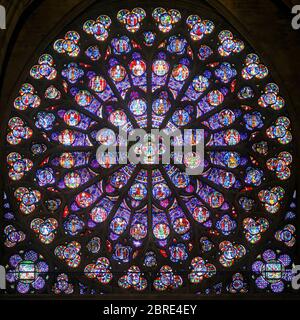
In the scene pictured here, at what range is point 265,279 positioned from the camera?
638 inches

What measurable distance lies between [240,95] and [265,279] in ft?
8.62

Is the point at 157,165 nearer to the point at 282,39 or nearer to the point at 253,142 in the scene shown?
the point at 253,142

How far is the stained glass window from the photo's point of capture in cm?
1625

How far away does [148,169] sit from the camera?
16641mm

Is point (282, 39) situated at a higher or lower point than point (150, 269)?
higher

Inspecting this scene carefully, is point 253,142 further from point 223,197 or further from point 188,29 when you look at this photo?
point 188,29

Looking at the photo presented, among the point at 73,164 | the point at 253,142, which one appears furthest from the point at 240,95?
the point at 73,164

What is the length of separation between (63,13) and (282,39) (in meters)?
3.13

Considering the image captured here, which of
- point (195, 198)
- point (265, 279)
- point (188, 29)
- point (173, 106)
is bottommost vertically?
point (265, 279)

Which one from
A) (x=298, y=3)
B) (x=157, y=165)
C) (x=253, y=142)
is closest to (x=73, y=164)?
(x=157, y=165)

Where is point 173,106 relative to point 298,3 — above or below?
below

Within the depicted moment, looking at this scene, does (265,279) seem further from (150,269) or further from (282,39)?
(282,39)

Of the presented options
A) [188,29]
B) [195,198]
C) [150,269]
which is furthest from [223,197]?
[188,29]

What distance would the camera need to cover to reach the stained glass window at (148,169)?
640 inches
